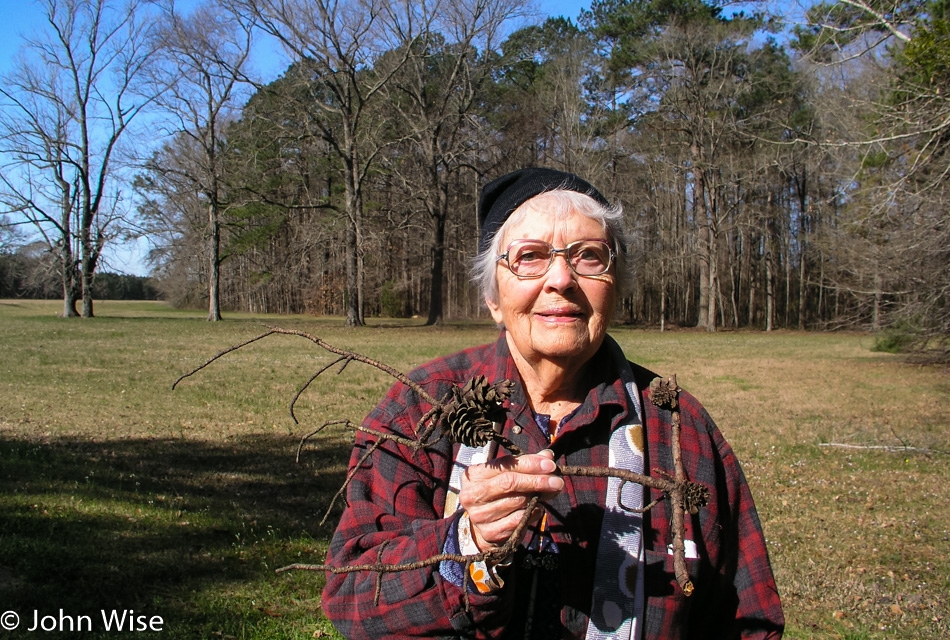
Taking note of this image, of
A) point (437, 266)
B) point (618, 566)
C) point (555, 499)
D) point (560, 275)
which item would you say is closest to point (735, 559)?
point (618, 566)

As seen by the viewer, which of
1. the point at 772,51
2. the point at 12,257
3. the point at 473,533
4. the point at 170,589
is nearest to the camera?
the point at 473,533

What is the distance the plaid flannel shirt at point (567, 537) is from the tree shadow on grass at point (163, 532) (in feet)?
7.34

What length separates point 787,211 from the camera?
4012 cm

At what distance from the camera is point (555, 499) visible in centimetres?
176

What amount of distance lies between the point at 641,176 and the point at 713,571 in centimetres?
4102

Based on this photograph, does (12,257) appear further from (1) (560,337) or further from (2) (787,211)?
(1) (560,337)

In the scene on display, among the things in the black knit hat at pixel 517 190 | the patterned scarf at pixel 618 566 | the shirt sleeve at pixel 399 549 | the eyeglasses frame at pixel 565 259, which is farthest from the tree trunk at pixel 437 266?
the patterned scarf at pixel 618 566

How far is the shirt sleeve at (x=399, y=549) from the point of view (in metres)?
1.53

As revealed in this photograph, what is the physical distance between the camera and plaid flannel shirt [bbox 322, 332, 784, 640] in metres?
1.62

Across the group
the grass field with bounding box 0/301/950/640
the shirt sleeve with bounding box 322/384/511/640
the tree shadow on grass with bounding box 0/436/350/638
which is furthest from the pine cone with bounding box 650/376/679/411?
the tree shadow on grass with bounding box 0/436/350/638

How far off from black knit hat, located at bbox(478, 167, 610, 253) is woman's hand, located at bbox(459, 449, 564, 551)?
35.2 inches

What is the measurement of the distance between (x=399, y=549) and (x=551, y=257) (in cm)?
93

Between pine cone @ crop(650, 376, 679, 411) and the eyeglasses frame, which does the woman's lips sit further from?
pine cone @ crop(650, 376, 679, 411)

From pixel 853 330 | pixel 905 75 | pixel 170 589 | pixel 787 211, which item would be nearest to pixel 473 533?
pixel 170 589
